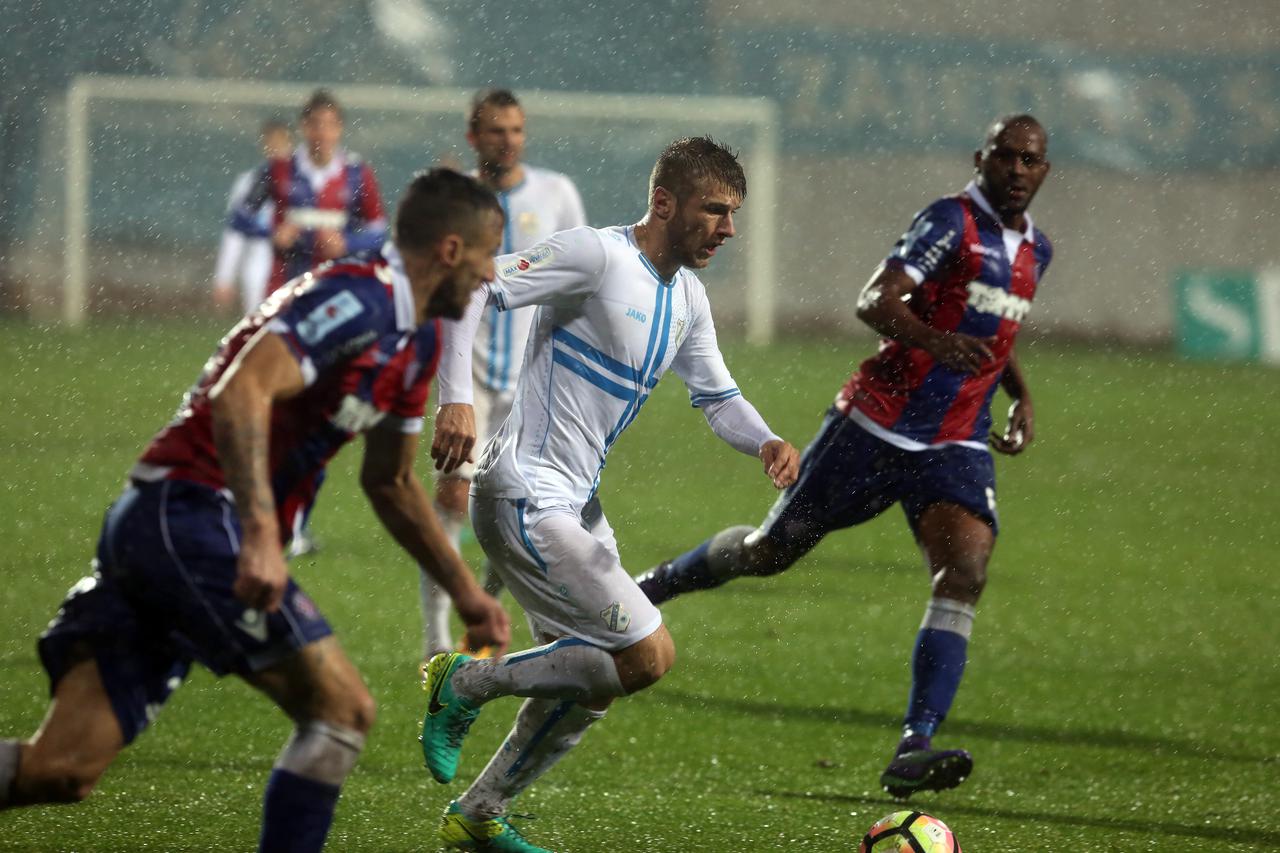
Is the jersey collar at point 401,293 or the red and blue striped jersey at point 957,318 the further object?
the red and blue striped jersey at point 957,318

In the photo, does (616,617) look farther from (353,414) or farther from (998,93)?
(998,93)

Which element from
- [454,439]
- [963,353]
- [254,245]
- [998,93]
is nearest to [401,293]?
[454,439]

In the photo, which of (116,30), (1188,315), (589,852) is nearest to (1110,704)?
(589,852)

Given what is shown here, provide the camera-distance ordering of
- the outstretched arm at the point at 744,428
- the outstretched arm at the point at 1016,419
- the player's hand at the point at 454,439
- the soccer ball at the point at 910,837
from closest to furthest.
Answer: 1. the soccer ball at the point at 910,837
2. the player's hand at the point at 454,439
3. the outstretched arm at the point at 744,428
4. the outstretched arm at the point at 1016,419

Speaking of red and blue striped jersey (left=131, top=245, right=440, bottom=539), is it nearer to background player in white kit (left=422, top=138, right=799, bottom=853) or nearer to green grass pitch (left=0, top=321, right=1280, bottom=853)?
background player in white kit (left=422, top=138, right=799, bottom=853)

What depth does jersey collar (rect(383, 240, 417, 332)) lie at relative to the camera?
3.63m

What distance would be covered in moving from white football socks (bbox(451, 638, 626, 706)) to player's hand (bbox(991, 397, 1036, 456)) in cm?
230

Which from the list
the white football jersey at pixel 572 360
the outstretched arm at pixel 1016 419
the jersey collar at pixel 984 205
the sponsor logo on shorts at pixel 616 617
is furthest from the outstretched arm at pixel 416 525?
the outstretched arm at pixel 1016 419

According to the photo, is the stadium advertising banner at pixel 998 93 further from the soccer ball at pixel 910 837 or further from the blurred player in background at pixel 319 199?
the soccer ball at pixel 910 837

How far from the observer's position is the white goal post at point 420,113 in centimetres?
2378

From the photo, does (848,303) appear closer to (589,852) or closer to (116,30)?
(116,30)

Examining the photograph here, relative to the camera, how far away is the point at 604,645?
15.4 feet

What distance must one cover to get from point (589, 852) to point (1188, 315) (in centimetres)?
2022

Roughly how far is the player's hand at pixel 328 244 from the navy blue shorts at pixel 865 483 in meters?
6.22
